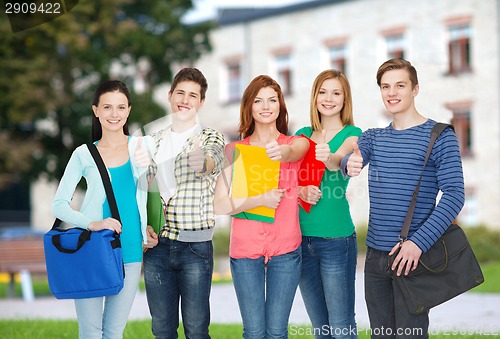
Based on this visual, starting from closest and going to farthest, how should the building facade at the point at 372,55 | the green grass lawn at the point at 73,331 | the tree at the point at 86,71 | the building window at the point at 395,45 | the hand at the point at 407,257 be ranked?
1. the hand at the point at 407,257
2. the green grass lawn at the point at 73,331
3. the tree at the point at 86,71
4. the building facade at the point at 372,55
5. the building window at the point at 395,45

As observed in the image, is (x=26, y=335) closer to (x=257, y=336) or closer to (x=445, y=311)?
(x=257, y=336)

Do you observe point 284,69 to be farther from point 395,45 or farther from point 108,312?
point 108,312

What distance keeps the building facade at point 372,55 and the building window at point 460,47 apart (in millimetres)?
33

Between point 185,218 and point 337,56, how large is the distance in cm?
2520

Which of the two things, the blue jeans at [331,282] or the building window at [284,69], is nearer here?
the blue jeans at [331,282]

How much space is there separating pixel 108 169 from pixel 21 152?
54.7 feet

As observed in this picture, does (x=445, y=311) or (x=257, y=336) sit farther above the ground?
(x=257, y=336)

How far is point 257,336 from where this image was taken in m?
4.78

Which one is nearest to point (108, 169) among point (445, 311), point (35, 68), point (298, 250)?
point (298, 250)

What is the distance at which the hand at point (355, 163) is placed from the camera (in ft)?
14.8

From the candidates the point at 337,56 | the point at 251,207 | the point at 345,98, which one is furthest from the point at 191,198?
the point at 337,56

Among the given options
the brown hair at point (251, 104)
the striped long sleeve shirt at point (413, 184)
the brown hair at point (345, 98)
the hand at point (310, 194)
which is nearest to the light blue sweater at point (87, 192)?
the brown hair at point (251, 104)

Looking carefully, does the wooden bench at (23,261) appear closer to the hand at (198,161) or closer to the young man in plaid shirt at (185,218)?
the young man in plaid shirt at (185,218)

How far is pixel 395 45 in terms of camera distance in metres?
27.7
